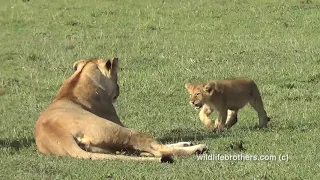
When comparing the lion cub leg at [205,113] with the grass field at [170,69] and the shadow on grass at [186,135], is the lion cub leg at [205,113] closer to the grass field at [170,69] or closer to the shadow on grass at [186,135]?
the grass field at [170,69]

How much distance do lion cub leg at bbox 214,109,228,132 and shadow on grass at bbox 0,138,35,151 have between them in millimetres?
2220

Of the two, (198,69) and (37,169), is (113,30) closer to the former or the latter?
(198,69)

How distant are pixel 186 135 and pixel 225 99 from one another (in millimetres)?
908

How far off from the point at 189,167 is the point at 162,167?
250 mm

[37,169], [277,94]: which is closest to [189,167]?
[37,169]

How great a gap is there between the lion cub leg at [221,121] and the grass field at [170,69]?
0.16 metres

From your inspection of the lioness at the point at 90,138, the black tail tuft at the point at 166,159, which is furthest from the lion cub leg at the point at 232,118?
the black tail tuft at the point at 166,159

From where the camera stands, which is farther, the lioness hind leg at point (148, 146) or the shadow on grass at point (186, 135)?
the shadow on grass at point (186, 135)

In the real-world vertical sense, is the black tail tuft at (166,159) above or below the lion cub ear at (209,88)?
above

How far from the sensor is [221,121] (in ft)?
32.1

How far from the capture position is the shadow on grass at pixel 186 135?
9.02 metres

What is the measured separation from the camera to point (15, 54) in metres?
16.9

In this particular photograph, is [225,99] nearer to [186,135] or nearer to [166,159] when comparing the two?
[186,135]

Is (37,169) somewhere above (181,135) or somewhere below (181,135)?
above
